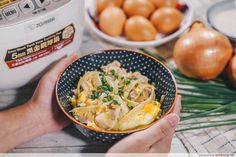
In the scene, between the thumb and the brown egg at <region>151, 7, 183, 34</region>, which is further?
the brown egg at <region>151, 7, 183, 34</region>

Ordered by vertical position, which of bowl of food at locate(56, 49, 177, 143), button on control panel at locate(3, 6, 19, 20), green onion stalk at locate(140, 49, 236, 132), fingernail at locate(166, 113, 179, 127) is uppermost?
button on control panel at locate(3, 6, 19, 20)

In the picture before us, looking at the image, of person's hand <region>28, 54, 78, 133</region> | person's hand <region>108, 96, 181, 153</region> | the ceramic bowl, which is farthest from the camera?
the ceramic bowl

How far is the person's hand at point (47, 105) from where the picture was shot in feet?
3.15

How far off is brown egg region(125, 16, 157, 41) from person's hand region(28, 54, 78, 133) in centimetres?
33

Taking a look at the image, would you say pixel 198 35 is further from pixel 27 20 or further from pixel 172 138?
pixel 27 20

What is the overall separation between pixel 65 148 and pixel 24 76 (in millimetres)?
236

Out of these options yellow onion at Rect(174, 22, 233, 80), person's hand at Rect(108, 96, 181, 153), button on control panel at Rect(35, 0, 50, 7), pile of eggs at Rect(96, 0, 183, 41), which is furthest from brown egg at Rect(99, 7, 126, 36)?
person's hand at Rect(108, 96, 181, 153)

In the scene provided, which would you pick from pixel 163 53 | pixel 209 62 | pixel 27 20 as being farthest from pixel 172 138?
pixel 27 20

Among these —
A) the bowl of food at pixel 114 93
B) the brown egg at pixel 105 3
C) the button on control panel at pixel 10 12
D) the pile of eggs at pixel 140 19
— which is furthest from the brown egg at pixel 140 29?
the button on control panel at pixel 10 12

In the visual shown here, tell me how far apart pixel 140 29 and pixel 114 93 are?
37 cm

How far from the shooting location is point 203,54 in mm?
1052

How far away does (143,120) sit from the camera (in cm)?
84

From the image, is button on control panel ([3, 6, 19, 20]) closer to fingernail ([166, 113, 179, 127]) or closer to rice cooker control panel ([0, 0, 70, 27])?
rice cooker control panel ([0, 0, 70, 27])

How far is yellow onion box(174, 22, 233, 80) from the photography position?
1056 mm
